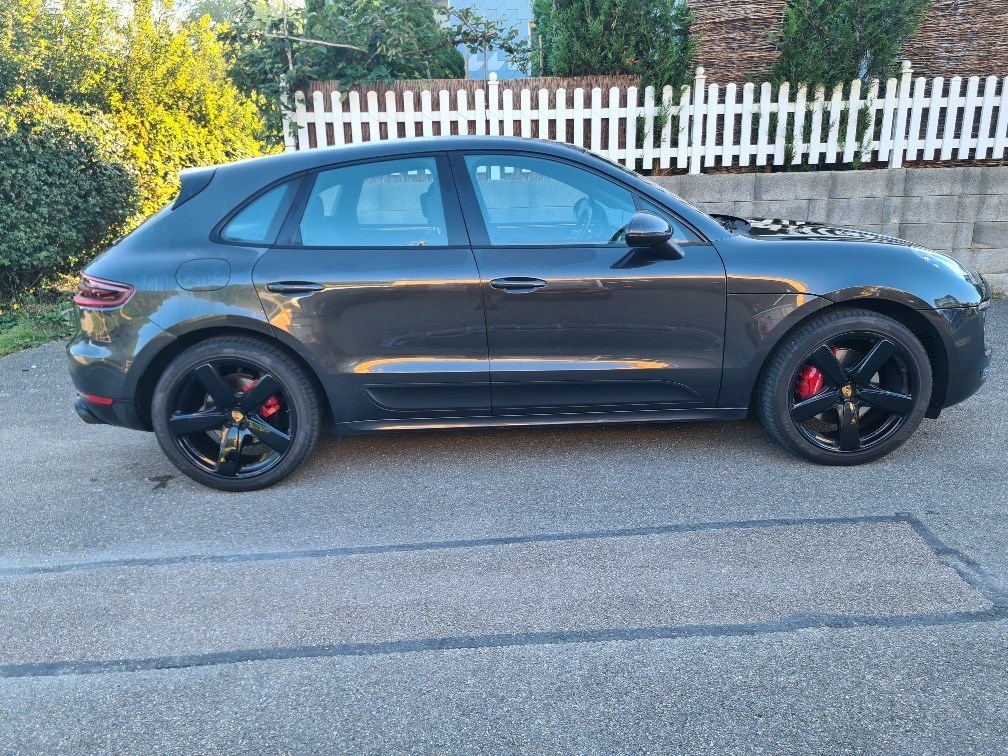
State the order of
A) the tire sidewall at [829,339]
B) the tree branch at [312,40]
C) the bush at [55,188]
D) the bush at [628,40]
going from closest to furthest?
the tire sidewall at [829,339]
the bush at [55,188]
the bush at [628,40]
the tree branch at [312,40]

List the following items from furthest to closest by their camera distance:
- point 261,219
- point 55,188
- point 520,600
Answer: point 55,188
point 261,219
point 520,600

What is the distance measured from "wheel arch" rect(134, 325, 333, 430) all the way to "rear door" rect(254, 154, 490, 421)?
11 centimetres

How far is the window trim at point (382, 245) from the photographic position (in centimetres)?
382

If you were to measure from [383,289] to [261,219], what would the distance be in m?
0.69

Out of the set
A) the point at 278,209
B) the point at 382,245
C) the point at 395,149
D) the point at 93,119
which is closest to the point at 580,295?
the point at 382,245

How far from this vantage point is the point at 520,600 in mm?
2908

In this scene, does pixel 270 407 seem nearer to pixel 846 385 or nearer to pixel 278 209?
pixel 278 209

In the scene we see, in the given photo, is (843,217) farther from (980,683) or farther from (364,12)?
(980,683)

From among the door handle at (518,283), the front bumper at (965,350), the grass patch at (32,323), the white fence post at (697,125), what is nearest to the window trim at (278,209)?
the door handle at (518,283)

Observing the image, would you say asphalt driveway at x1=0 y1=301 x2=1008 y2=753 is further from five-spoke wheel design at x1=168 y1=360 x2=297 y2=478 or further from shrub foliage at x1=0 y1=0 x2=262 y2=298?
shrub foliage at x1=0 y1=0 x2=262 y2=298

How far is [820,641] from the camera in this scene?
8.53ft

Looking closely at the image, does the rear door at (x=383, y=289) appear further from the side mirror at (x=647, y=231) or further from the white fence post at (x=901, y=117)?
the white fence post at (x=901, y=117)

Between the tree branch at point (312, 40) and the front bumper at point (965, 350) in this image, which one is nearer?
the front bumper at point (965, 350)

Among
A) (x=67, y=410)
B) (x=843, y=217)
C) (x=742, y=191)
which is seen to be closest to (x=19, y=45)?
(x=67, y=410)
